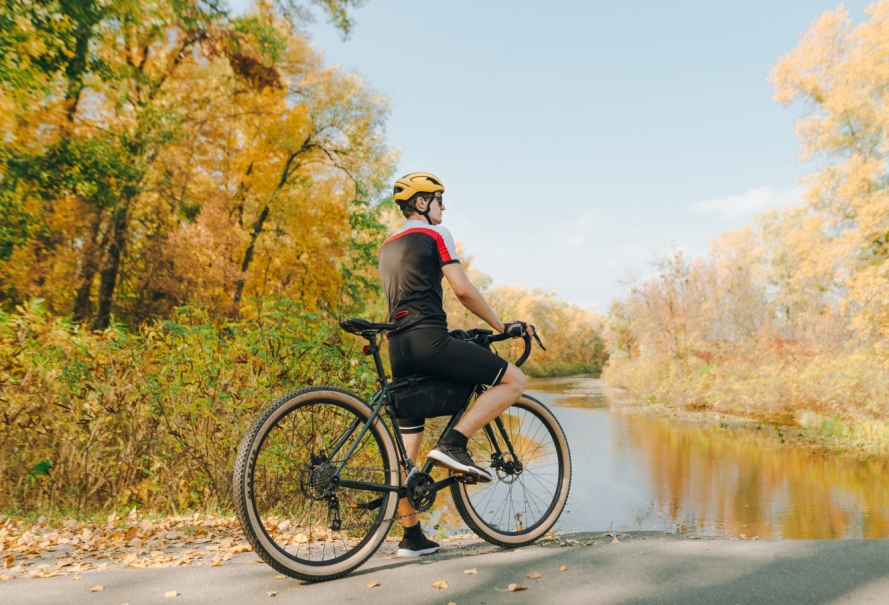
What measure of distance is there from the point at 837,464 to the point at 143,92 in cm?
1707

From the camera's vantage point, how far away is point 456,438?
3.56 meters

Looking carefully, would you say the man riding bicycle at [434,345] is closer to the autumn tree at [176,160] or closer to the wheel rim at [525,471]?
the wheel rim at [525,471]

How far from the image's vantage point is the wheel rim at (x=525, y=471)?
4.02 m

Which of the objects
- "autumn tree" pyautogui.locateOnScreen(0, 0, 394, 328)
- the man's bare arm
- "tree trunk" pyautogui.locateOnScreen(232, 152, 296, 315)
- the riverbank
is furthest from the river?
"tree trunk" pyautogui.locateOnScreen(232, 152, 296, 315)

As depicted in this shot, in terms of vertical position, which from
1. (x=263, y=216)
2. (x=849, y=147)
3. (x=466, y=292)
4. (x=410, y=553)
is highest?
(x=849, y=147)

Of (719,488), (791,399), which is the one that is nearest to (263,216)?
(719,488)

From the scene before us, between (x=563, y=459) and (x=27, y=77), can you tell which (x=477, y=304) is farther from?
(x=27, y=77)

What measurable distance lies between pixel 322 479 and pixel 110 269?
46.1 ft

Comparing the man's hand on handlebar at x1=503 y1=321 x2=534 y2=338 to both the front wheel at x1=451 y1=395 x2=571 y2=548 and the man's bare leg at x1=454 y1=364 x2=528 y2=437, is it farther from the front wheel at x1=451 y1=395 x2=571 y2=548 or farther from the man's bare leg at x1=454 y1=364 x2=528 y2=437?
the front wheel at x1=451 y1=395 x2=571 y2=548

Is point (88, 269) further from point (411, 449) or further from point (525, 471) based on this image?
point (525, 471)

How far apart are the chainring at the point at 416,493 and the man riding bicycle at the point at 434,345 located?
0.05 meters

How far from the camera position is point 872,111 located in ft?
64.9

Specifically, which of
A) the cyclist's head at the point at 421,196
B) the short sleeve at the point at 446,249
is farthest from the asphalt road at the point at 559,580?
the cyclist's head at the point at 421,196

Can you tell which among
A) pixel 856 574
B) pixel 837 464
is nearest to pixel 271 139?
pixel 837 464
